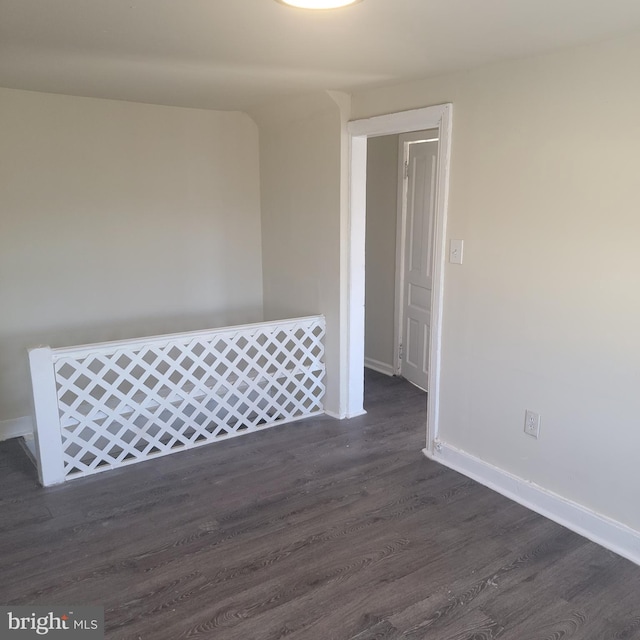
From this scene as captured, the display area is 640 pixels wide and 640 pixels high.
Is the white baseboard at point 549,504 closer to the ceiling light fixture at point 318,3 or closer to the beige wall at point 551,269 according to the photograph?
the beige wall at point 551,269

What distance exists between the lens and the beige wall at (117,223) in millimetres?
3473

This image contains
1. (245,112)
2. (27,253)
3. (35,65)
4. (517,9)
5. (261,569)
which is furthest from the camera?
(245,112)

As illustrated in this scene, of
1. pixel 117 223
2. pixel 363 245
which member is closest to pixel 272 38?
pixel 363 245

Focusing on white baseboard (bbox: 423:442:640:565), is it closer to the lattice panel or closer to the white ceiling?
the lattice panel

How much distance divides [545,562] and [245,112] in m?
3.48

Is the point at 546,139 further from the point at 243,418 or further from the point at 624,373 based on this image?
the point at 243,418

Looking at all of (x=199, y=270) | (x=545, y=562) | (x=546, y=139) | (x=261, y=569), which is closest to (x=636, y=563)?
(x=545, y=562)

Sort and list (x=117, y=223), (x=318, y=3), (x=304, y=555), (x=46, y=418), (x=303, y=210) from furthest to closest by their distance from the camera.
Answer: (x=303, y=210), (x=117, y=223), (x=46, y=418), (x=304, y=555), (x=318, y=3)

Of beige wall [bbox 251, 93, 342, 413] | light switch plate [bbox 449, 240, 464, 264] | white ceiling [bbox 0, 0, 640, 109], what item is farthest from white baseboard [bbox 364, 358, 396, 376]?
white ceiling [bbox 0, 0, 640, 109]

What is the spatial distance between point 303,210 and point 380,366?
1.75 m

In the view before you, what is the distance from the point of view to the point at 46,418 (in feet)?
9.62

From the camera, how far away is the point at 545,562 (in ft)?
7.69

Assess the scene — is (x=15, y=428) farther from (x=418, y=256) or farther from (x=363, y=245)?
(x=418, y=256)

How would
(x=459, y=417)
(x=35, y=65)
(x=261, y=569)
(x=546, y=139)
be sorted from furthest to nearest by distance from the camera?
(x=459, y=417) < (x=35, y=65) < (x=546, y=139) < (x=261, y=569)
